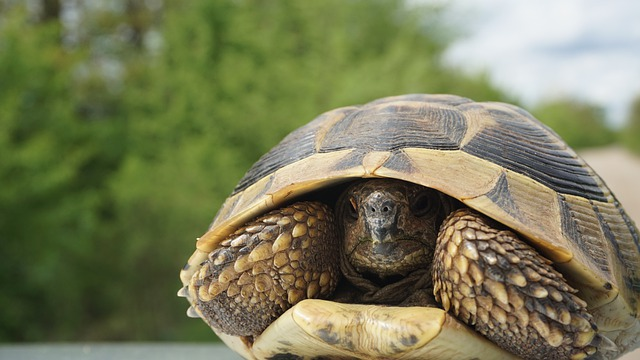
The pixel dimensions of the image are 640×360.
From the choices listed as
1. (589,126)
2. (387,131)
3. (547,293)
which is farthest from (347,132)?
(589,126)

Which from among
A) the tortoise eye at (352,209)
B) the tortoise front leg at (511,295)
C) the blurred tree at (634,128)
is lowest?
the blurred tree at (634,128)

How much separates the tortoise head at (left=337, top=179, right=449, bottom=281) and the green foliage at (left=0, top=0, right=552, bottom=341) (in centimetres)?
524

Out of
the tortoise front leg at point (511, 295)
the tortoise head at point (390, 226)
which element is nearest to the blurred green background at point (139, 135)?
the tortoise head at point (390, 226)

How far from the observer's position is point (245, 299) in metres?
1.40

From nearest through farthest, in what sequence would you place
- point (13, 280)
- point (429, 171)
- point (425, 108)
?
point (429, 171) → point (425, 108) → point (13, 280)

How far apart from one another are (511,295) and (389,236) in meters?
0.26

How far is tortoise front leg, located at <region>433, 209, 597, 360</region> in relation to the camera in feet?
3.99

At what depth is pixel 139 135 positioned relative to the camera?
9125mm

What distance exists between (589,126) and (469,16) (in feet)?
81.8

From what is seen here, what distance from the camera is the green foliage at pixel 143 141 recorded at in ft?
21.2

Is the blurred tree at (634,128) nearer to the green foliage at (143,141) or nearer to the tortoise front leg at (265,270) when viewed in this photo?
the green foliage at (143,141)

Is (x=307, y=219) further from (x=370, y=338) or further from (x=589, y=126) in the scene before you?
(x=589, y=126)

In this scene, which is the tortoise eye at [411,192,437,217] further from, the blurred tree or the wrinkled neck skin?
the blurred tree

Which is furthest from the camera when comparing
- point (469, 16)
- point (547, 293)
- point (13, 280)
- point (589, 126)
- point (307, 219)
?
point (589, 126)
